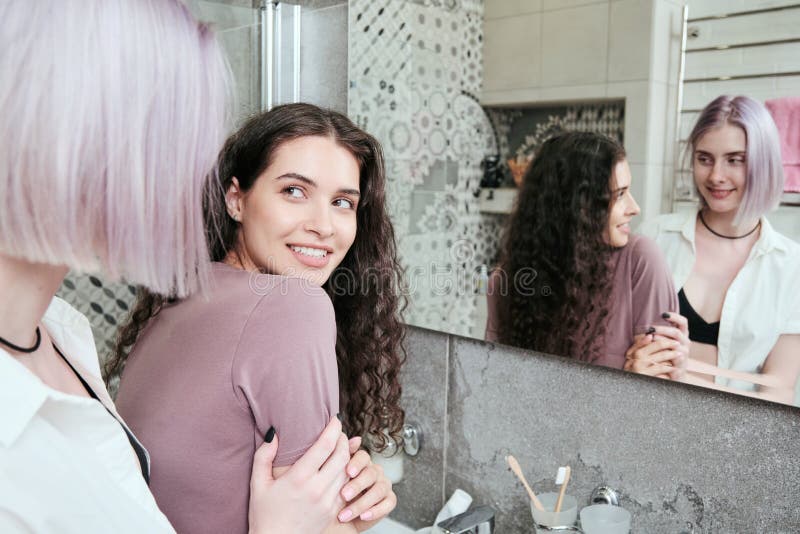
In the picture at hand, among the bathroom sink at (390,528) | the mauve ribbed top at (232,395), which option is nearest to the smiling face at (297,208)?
the mauve ribbed top at (232,395)

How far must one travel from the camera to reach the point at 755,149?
102 centimetres

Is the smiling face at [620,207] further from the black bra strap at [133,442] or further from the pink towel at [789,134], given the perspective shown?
the black bra strap at [133,442]

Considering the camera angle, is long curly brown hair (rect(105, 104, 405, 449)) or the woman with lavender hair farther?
long curly brown hair (rect(105, 104, 405, 449))

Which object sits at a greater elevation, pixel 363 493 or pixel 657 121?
pixel 657 121

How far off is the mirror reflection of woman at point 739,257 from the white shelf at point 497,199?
30 cm

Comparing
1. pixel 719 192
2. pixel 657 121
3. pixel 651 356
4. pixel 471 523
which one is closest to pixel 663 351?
pixel 651 356

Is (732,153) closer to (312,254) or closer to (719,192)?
(719,192)

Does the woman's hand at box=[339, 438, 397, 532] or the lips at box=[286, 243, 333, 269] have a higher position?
the lips at box=[286, 243, 333, 269]

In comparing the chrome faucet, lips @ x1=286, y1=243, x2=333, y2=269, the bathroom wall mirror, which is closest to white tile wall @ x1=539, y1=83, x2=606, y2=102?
the bathroom wall mirror

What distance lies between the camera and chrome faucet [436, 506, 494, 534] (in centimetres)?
127

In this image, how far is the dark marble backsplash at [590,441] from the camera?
1.06 m

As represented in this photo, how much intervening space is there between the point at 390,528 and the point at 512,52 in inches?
44.6

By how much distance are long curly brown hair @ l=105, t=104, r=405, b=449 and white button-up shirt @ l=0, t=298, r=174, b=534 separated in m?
0.44

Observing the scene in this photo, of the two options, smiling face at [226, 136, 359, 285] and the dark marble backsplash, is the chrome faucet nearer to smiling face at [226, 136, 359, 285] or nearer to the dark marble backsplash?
the dark marble backsplash
